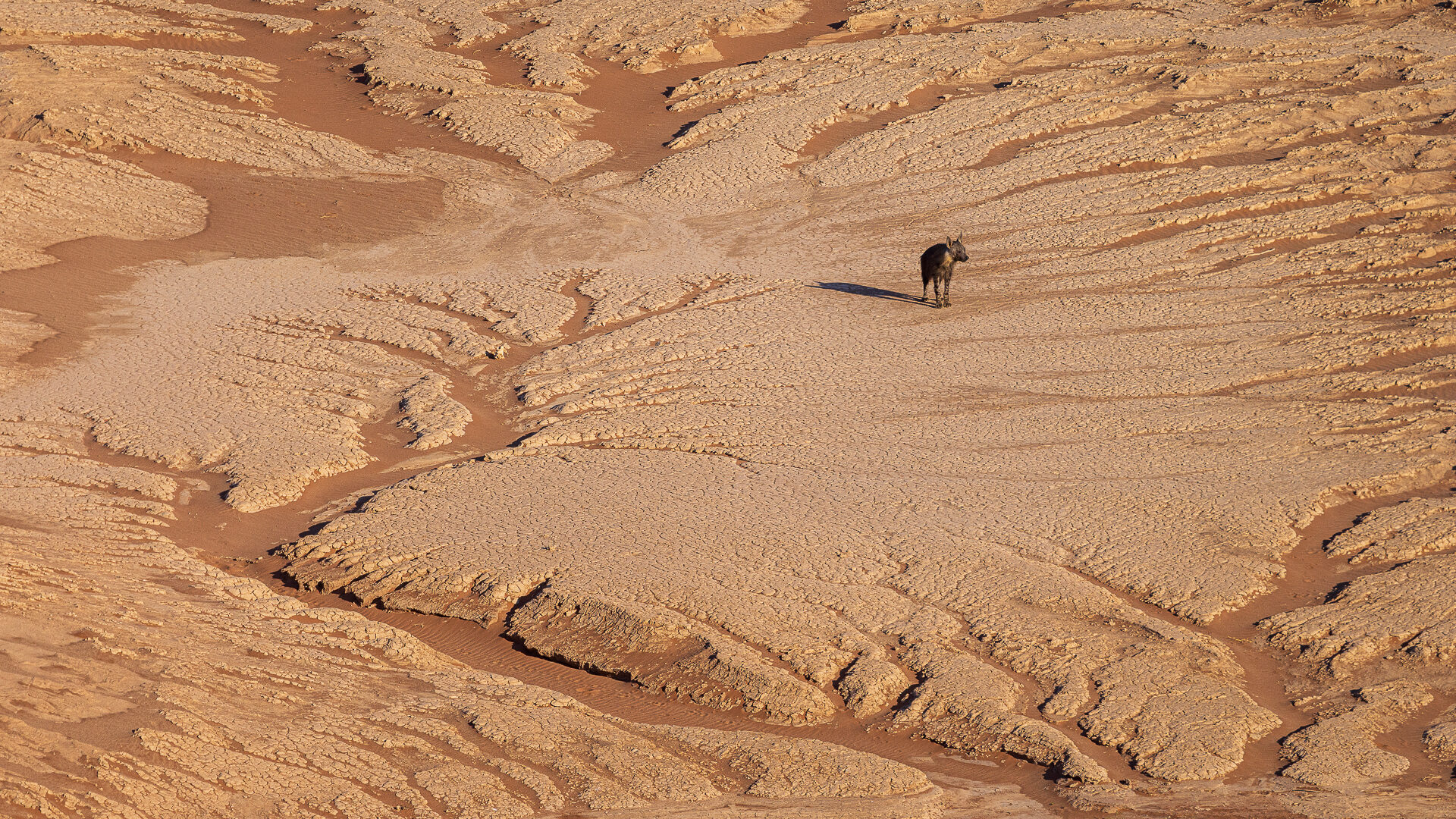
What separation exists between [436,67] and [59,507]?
1202cm

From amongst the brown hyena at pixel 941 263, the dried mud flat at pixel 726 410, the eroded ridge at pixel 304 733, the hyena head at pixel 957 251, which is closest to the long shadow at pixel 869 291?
the dried mud flat at pixel 726 410

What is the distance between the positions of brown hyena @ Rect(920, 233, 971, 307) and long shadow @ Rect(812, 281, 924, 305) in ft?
1.02

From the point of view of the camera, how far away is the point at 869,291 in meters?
14.6

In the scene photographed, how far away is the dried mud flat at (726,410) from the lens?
24.5 feet

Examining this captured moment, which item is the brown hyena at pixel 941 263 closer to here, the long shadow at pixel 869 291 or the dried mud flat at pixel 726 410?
the long shadow at pixel 869 291

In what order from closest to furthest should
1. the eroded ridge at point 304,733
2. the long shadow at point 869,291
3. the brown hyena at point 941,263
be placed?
the eroded ridge at point 304,733 < the brown hyena at point 941,263 < the long shadow at point 869,291

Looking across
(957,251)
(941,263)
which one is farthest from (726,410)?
(957,251)

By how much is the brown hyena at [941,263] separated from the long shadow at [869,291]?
0.31m

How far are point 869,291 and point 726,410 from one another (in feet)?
11.3

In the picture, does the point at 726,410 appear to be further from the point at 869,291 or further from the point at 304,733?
the point at 304,733

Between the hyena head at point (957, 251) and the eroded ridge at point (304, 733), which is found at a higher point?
the hyena head at point (957, 251)

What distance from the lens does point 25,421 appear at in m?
11.8

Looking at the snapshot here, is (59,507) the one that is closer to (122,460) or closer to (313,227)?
(122,460)

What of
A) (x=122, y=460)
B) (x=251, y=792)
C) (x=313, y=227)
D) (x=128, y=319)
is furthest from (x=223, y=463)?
(x=313, y=227)
